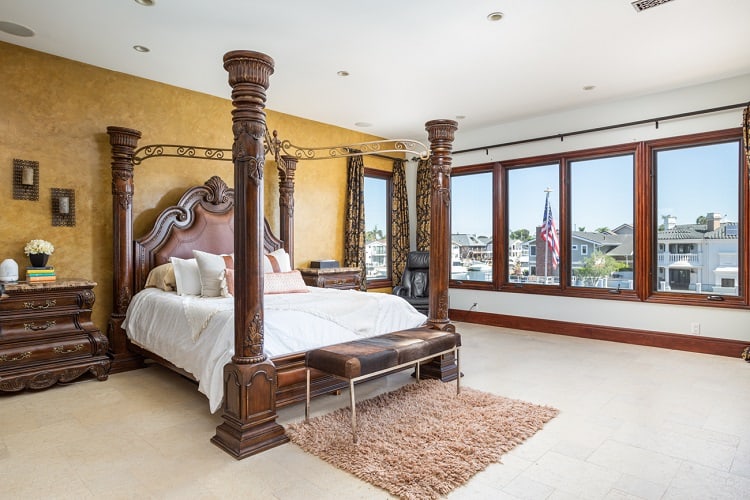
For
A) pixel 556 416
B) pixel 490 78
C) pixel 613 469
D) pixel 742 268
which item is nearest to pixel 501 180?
pixel 490 78

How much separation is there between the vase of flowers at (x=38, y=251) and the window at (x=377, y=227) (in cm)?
410

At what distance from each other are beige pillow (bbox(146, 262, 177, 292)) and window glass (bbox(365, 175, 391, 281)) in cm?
320

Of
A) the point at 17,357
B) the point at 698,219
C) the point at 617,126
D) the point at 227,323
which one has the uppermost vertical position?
the point at 617,126

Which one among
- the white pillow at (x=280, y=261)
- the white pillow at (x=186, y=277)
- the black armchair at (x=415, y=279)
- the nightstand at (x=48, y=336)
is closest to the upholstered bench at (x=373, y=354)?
the white pillow at (x=186, y=277)

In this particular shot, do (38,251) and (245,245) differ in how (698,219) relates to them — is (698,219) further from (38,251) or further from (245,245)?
(38,251)

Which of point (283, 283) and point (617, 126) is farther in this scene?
point (617, 126)

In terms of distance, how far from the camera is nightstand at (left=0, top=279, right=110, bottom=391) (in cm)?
340

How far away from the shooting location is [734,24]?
347 cm

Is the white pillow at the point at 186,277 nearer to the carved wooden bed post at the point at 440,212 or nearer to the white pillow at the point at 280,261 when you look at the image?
the white pillow at the point at 280,261

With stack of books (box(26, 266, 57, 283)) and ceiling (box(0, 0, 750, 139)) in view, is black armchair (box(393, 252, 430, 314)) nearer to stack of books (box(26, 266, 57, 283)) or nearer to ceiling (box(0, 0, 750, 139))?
ceiling (box(0, 0, 750, 139))

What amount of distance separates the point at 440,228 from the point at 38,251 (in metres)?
3.41

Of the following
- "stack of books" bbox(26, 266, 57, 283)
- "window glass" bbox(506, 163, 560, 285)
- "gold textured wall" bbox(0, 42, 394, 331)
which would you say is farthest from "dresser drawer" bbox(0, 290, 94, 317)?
"window glass" bbox(506, 163, 560, 285)

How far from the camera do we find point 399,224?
733 centimetres

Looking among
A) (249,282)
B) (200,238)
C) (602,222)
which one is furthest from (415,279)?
(249,282)
